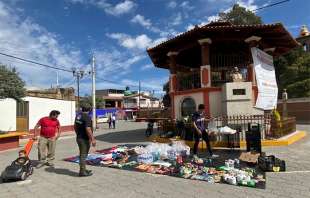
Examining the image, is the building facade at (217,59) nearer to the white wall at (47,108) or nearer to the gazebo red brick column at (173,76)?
the gazebo red brick column at (173,76)

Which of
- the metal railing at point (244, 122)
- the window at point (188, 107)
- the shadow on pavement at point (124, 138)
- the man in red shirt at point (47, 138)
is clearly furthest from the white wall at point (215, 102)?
the man in red shirt at point (47, 138)

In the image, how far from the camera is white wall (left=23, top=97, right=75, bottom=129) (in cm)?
2406

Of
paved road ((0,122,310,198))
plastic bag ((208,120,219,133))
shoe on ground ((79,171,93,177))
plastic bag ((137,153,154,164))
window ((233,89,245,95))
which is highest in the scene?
window ((233,89,245,95))

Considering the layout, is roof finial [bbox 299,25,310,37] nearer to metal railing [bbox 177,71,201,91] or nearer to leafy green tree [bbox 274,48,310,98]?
leafy green tree [bbox 274,48,310,98]

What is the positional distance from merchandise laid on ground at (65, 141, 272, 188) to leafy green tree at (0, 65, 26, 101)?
27.4 ft

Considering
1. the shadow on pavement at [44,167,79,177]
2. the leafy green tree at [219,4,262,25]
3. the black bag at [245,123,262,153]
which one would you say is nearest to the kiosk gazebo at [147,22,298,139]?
the black bag at [245,123,262,153]

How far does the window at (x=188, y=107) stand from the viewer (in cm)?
1454

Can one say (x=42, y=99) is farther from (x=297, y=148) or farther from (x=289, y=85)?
(x=289, y=85)

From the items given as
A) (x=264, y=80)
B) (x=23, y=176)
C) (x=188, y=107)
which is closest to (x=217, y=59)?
(x=188, y=107)

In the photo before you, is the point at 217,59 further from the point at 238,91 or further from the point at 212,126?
the point at 212,126

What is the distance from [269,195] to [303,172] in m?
2.12

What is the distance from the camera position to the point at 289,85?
112 feet

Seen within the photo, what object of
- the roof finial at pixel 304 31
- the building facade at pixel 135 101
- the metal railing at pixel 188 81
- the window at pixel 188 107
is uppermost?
the roof finial at pixel 304 31

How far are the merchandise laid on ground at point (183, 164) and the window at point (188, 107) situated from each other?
4.65m
